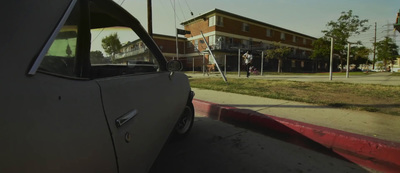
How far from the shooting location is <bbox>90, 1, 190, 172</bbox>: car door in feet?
4.99

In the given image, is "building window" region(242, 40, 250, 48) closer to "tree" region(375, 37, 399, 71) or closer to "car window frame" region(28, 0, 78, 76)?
"tree" region(375, 37, 399, 71)

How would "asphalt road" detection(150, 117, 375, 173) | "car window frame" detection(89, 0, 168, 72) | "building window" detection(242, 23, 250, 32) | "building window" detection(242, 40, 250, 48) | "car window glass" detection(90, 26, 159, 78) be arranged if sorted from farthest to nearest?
"building window" detection(242, 23, 250, 32) < "building window" detection(242, 40, 250, 48) < "asphalt road" detection(150, 117, 375, 173) < "car window glass" detection(90, 26, 159, 78) < "car window frame" detection(89, 0, 168, 72)

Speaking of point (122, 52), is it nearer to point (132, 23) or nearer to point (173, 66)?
point (132, 23)

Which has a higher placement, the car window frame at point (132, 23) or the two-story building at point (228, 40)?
the two-story building at point (228, 40)

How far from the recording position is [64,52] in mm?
1395

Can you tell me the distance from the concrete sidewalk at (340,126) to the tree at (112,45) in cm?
264

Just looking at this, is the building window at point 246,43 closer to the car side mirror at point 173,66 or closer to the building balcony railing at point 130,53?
the car side mirror at point 173,66

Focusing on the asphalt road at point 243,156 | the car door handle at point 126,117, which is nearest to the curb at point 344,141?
the asphalt road at point 243,156

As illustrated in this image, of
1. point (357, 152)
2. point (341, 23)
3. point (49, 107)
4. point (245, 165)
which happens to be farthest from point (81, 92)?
point (341, 23)

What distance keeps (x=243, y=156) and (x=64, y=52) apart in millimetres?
2314

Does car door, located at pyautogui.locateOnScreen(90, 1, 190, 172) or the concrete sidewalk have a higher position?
car door, located at pyautogui.locateOnScreen(90, 1, 190, 172)

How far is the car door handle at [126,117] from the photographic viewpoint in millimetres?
1474

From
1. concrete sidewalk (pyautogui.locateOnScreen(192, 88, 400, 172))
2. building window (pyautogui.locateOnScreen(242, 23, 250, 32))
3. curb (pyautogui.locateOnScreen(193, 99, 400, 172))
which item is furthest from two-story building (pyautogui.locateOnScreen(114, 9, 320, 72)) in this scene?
curb (pyautogui.locateOnScreen(193, 99, 400, 172))

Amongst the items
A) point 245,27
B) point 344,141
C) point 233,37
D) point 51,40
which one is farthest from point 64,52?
point 245,27
